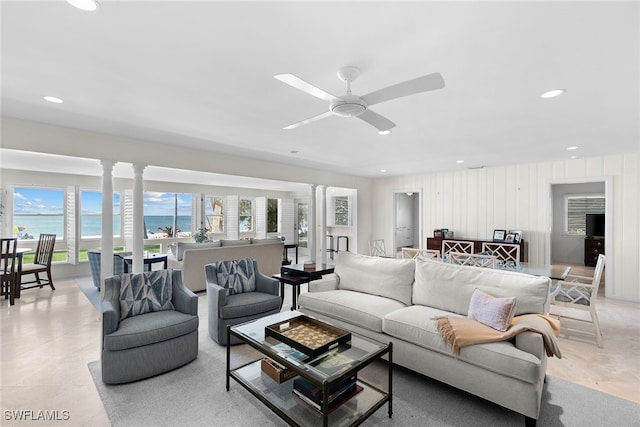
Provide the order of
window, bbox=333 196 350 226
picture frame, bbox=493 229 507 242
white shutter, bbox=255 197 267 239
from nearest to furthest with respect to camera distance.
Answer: picture frame, bbox=493 229 507 242, window, bbox=333 196 350 226, white shutter, bbox=255 197 267 239

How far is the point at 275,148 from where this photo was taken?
470 centimetres

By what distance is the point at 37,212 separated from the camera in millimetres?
6465

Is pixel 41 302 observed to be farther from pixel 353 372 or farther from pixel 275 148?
pixel 353 372

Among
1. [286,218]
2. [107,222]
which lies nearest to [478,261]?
[107,222]

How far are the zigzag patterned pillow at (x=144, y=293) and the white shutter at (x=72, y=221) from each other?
16.5ft

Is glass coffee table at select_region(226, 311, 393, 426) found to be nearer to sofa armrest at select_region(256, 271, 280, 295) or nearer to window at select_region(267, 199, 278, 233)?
sofa armrest at select_region(256, 271, 280, 295)

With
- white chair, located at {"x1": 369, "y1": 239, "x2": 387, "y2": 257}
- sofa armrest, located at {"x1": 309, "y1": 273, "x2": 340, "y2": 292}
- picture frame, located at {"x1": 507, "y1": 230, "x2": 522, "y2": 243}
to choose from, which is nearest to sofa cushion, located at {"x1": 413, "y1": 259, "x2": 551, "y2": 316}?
sofa armrest, located at {"x1": 309, "y1": 273, "x2": 340, "y2": 292}

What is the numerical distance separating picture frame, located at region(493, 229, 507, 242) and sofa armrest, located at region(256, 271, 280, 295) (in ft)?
15.6

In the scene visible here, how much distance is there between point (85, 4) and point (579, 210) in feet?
35.8

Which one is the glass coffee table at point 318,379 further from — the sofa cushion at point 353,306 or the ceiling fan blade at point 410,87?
the ceiling fan blade at point 410,87

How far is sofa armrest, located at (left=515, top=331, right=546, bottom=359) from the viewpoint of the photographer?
202 centimetres

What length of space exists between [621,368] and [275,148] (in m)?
4.65

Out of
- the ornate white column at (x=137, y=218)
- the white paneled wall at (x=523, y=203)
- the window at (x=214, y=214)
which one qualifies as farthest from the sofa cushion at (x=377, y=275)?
the window at (x=214, y=214)

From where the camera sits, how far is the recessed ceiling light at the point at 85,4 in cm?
147
